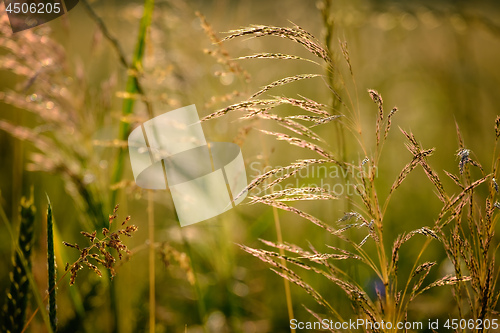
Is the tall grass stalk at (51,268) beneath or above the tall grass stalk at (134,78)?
beneath

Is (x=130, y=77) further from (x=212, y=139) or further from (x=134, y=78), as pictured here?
(x=212, y=139)

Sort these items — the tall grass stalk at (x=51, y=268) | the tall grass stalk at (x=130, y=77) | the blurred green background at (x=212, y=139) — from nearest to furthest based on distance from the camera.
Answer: the tall grass stalk at (x=51, y=268), the tall grass stalk at (x=130, y=77), the blurred green background at (x=212, y=139)

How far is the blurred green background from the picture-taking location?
1360 mm

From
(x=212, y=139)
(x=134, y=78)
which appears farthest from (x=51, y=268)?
(x=212, y=139)

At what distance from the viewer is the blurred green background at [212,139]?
53.6 inches

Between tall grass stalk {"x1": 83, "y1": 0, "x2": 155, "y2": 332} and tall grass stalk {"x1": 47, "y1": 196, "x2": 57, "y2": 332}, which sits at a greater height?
tall grass stalk {"x1": 83, "y1": 0, "x2": 155, "y2": 332}

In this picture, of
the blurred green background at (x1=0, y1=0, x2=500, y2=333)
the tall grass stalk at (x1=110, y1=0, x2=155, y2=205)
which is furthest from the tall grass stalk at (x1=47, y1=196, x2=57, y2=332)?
the tall grass stalk at (x1=110, y1=0, x2=155, y2=205)

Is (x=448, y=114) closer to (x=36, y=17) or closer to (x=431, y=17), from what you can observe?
(x=431, y=17)

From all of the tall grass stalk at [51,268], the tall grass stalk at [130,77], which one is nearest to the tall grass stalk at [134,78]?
the tall grass stalk at [130,77]

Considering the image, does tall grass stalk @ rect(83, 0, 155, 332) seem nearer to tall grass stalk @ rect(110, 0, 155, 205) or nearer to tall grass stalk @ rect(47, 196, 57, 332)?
tall grass stalk @ rect(110, 0, 155, 205)

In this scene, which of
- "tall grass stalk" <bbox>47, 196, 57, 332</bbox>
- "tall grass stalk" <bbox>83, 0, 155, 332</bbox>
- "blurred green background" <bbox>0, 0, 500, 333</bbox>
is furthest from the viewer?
"blurred green background" <bbox>0, 0, 500, 333</bbox>

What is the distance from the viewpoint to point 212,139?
5.76 feet

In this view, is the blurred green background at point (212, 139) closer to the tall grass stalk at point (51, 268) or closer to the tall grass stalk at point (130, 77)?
the tall grass stalk at point (130, 77)

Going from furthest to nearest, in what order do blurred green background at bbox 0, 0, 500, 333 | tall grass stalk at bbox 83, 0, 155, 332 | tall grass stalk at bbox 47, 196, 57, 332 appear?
1. blurred green background at bbox 0, 0, 500, 333
2. tall grass stalk at bbox 83, 0, 155, 332
3. tall grass stalk at bbox 47, 196, 57, 332
